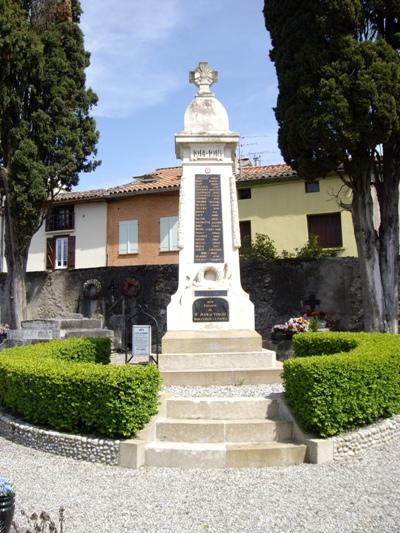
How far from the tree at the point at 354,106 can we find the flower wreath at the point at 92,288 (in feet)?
27.5

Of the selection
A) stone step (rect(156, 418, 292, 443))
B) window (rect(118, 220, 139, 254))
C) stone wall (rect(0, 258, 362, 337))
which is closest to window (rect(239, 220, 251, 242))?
window (rect(118, 220, 139, 254))

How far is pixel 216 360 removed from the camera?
27.3 feet

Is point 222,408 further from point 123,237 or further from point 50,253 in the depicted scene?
point 50,253

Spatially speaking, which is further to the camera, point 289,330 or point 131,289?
point 131,289

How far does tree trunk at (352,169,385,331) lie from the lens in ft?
42.5

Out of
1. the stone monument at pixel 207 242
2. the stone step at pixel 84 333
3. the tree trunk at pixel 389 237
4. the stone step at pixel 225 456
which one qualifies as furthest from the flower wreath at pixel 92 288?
the stone step at pixel 225 456

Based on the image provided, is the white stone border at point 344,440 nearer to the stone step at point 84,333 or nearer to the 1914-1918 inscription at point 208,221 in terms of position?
the 1914-1918 inscription at point 208,221

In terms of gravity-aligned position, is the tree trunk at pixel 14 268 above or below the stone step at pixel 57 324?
above

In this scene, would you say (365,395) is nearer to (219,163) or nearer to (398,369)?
(398,369)

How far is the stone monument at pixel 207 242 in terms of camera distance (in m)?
8.75

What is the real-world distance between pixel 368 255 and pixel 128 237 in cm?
1440

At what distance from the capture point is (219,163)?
31.8 feet

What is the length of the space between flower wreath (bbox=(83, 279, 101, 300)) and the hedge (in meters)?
11.7

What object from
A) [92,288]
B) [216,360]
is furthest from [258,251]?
[216,360]
